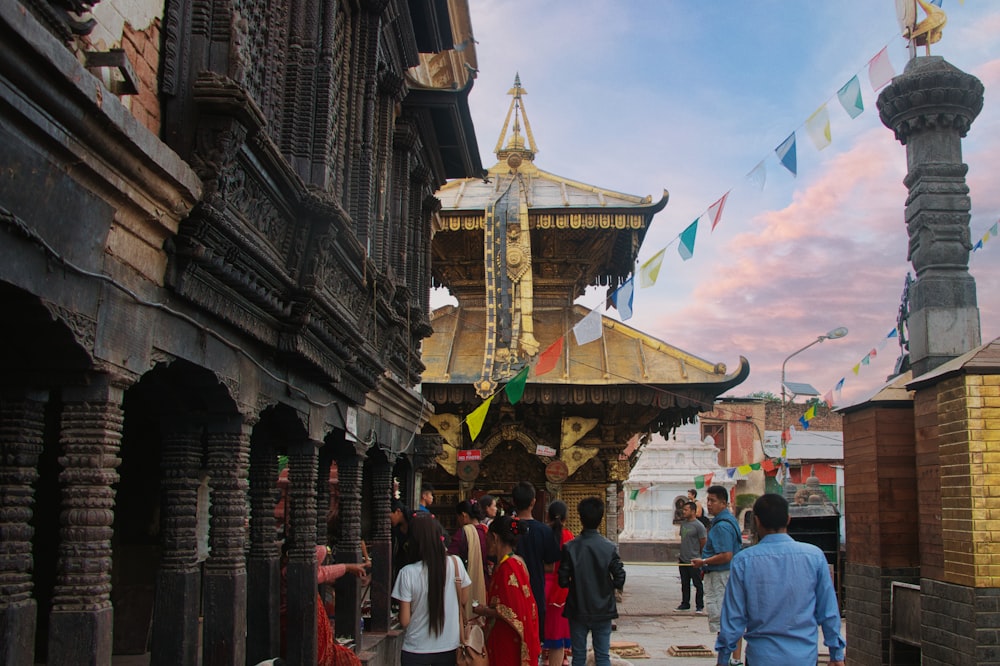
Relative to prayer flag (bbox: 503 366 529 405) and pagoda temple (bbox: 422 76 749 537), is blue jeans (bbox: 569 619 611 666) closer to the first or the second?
prayer flag (bbox: 503 366 529 405)

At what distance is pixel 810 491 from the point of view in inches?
771

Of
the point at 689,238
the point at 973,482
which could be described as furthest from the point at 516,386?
the point at 973,482

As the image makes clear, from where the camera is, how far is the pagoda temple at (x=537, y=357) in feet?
60.7

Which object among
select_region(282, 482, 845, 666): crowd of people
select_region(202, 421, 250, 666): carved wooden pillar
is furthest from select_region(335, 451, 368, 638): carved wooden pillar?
select_region(202, 421, 250, 666): carved wooden pillar

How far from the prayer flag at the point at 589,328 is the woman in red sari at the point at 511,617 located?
7335 millimetres

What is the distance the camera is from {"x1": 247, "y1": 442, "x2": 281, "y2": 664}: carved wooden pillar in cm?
716

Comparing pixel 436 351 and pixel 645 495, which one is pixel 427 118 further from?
pixel 645 495

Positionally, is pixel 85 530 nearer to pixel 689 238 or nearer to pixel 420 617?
pixel 420 617

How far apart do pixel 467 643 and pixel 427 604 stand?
561 millimetres

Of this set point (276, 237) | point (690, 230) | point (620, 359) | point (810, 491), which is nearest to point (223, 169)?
point (276, 237)

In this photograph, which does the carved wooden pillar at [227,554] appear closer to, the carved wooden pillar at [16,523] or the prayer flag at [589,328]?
the carved wooden pillar at [16,523]

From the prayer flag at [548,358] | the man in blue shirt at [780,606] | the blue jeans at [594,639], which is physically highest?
the prayer flag at [548,358]

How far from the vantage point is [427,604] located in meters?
6.36

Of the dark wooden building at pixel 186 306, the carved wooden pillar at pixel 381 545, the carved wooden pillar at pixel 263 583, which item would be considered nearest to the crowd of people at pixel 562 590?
the carved wooden pillar at pixel 263 583
